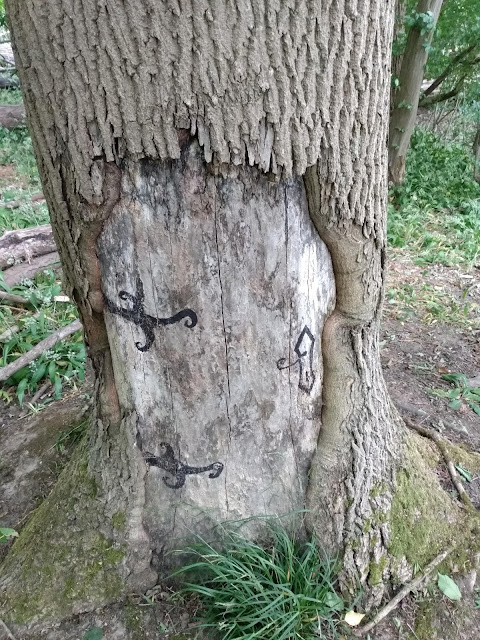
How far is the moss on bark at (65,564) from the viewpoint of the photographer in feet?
5.85

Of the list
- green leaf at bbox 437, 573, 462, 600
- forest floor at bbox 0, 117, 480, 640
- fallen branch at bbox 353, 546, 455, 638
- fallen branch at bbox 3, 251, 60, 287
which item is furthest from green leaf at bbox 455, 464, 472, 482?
fallen branch at bbox 3, 251, 60, 287

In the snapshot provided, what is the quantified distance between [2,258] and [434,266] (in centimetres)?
391

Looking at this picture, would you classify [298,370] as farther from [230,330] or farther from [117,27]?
[117,27]

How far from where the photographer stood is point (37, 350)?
131 inches

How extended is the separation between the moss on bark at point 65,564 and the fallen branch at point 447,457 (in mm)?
1378

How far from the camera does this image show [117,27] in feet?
3.78

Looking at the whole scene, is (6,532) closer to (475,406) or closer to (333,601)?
(333,601)

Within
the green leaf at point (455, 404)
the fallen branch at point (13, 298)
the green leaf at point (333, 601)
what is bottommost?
the green leaf at point (455, 404)

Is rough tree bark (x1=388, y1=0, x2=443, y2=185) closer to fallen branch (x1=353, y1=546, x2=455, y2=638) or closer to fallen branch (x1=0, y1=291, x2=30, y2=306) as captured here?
fallen branch (x1=0, y1=291, x2=30, y2=306)

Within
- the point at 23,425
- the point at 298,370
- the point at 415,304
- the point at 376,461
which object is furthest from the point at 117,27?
the point at 415,304

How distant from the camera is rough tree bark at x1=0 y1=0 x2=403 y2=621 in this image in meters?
1.19

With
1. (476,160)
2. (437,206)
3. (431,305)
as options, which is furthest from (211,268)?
(476,160)

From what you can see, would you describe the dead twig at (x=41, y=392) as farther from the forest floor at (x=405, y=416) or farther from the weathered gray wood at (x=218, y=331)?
the weathered gray wood at (x=218, y=331)

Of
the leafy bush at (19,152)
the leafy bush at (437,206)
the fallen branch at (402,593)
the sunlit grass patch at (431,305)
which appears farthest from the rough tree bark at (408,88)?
the fallen branch at (402,593)
